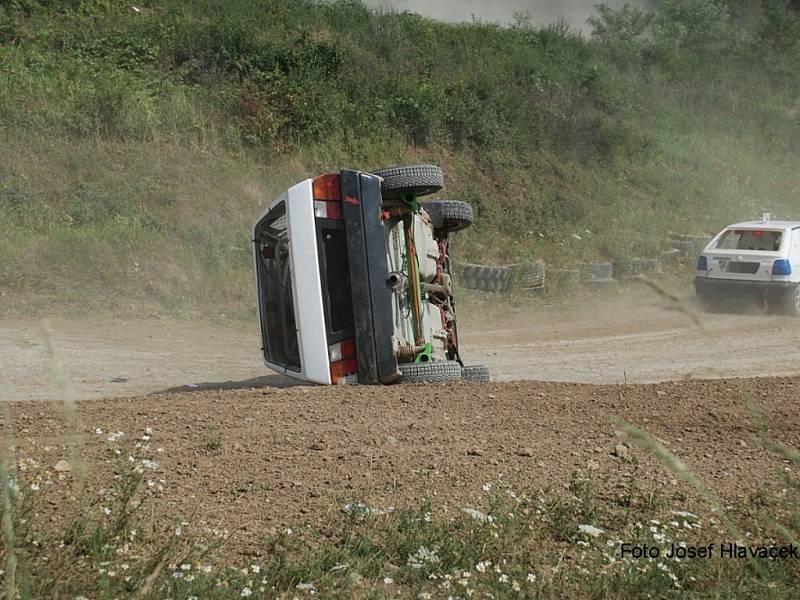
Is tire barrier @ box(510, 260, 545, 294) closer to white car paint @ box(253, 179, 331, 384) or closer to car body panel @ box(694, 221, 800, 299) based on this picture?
car body panel @ box(694, 221, 800, 299)

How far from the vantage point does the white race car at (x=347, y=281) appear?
838 centimetres

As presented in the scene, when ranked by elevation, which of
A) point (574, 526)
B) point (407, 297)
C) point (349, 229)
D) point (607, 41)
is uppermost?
point (607, 41)

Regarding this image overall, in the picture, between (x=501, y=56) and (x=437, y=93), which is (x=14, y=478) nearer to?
(x=437, y=93)

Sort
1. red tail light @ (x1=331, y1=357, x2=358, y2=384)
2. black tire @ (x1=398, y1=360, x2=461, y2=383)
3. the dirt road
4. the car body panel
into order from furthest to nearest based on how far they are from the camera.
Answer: the car body panel
the dirt road
black tire @ (x1=398, y1=360, x2=461, y2=383)
red tail light @ (x1=331, y1=357, x2=358, y2=384)

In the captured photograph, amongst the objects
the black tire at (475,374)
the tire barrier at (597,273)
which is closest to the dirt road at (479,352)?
the black tire at (475,374)

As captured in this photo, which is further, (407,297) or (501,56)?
(501,56)

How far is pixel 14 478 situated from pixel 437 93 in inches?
783

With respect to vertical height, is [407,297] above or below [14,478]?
above

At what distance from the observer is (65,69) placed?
1955 cm

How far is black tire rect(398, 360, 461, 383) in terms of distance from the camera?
8.72m

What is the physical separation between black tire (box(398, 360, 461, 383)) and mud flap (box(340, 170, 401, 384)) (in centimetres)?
17

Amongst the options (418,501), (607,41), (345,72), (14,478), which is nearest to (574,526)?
(418,501)

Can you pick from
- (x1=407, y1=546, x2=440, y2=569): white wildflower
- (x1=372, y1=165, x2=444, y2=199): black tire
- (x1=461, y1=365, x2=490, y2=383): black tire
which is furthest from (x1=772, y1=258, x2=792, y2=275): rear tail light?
(x1=407, y1=546, x2=440, y2=569): white wildflower

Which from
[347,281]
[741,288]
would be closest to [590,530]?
[347,281]
